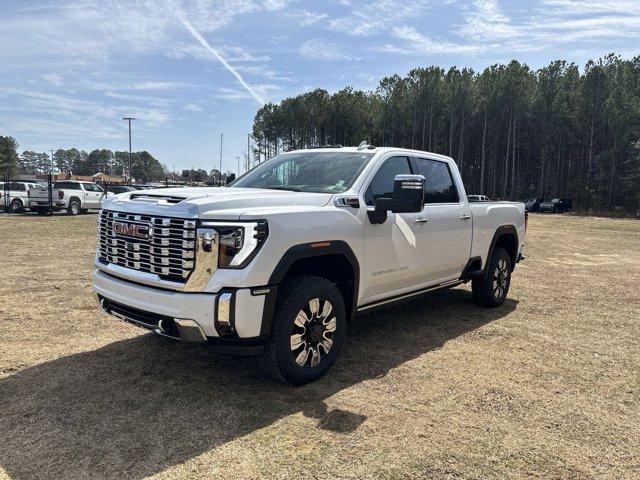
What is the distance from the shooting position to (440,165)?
589 centimetres

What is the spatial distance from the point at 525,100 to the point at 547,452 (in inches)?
2204

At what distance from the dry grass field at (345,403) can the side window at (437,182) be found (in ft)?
4.94

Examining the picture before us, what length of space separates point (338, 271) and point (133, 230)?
1.70 meters

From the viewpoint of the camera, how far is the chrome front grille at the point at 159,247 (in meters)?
3.49

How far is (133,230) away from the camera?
3.82 metres

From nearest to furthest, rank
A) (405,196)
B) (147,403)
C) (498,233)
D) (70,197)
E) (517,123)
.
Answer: (147,403) < (405,196) < (498,233) < (70,197) < (517,123)

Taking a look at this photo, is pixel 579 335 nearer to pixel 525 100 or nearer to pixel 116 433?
pixel 116 433

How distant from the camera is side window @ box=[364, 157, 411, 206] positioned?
4590 mm

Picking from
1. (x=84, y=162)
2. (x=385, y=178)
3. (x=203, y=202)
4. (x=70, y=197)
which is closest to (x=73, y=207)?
(x=70, y=197)

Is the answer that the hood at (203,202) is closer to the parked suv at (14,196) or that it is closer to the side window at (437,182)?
the side window at (437,182)

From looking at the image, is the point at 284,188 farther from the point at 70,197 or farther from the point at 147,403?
the point at 70,197

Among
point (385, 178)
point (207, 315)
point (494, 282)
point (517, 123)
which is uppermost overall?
point (517, 123)

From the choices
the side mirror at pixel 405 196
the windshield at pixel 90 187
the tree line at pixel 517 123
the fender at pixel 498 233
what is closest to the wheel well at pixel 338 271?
the side mirror at pixel 405 196

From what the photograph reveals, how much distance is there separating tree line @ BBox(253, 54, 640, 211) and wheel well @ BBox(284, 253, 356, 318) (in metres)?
51.6
